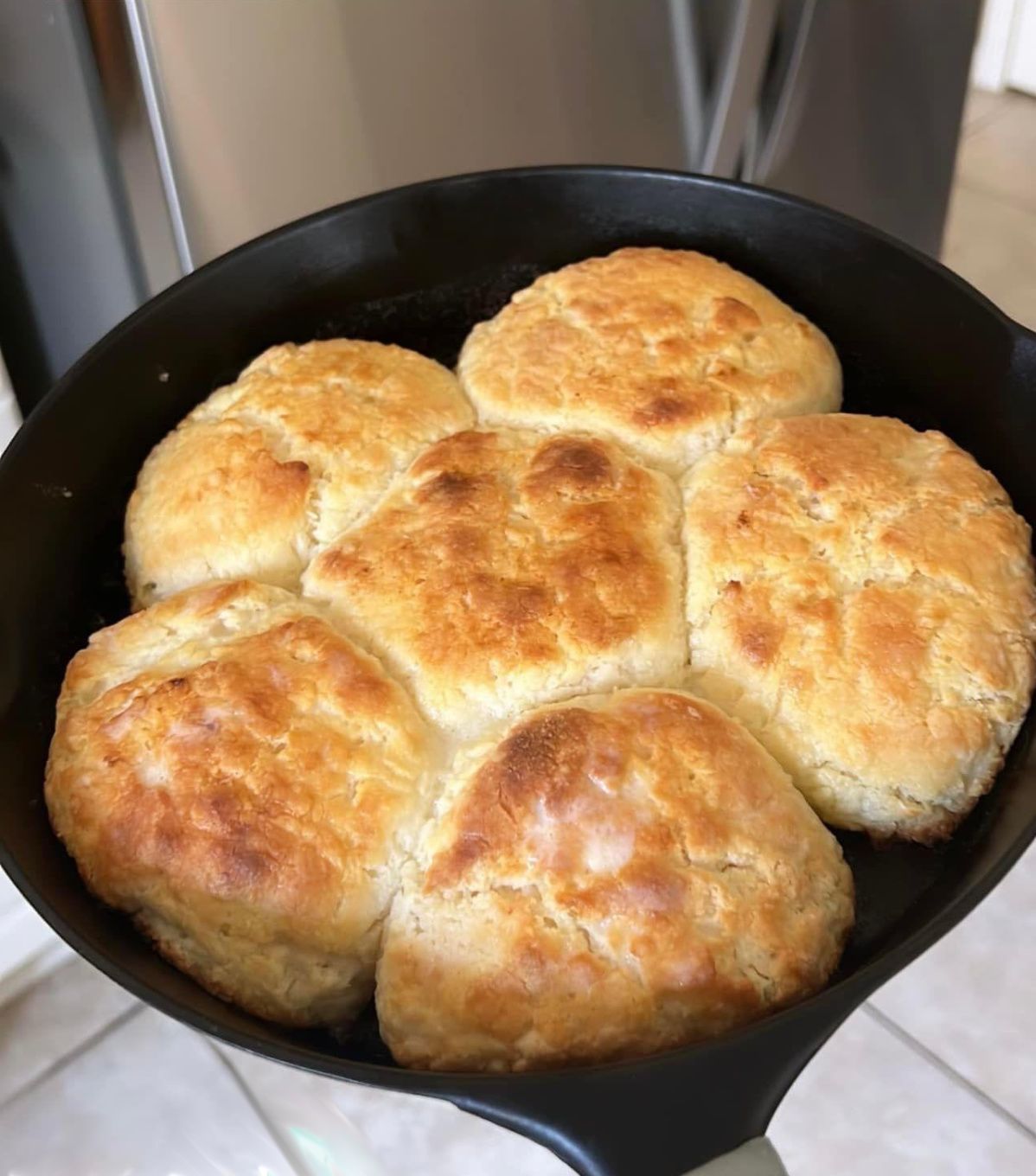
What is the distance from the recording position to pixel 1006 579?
0.87 m

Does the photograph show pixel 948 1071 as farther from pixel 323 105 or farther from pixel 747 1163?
pixel 323 105

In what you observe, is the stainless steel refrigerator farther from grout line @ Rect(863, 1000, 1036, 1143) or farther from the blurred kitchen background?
grout line @ Rect(863, 1000, 1036, 1143)

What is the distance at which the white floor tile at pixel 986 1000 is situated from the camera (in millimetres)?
1524

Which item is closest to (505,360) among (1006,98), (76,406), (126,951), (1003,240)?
(76,406)

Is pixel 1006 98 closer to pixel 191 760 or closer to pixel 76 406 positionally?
pixel 76 406

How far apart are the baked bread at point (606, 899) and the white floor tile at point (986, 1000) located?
937mm

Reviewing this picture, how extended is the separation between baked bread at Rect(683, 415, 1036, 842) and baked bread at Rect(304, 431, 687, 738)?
0.04 meters

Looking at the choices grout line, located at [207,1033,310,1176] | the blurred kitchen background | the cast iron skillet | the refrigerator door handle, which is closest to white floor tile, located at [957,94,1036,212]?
the blurred kitchen background

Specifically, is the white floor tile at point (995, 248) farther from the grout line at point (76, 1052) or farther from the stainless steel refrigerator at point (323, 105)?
the grout line at point (76, 1052)

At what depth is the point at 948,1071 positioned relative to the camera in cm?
153

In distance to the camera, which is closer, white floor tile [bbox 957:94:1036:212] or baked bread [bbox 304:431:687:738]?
baked bread [bbox 304:431:687:738]

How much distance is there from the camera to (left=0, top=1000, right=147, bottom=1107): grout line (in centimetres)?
155

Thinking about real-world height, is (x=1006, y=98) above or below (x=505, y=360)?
below

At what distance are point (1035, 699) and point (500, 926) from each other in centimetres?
41
